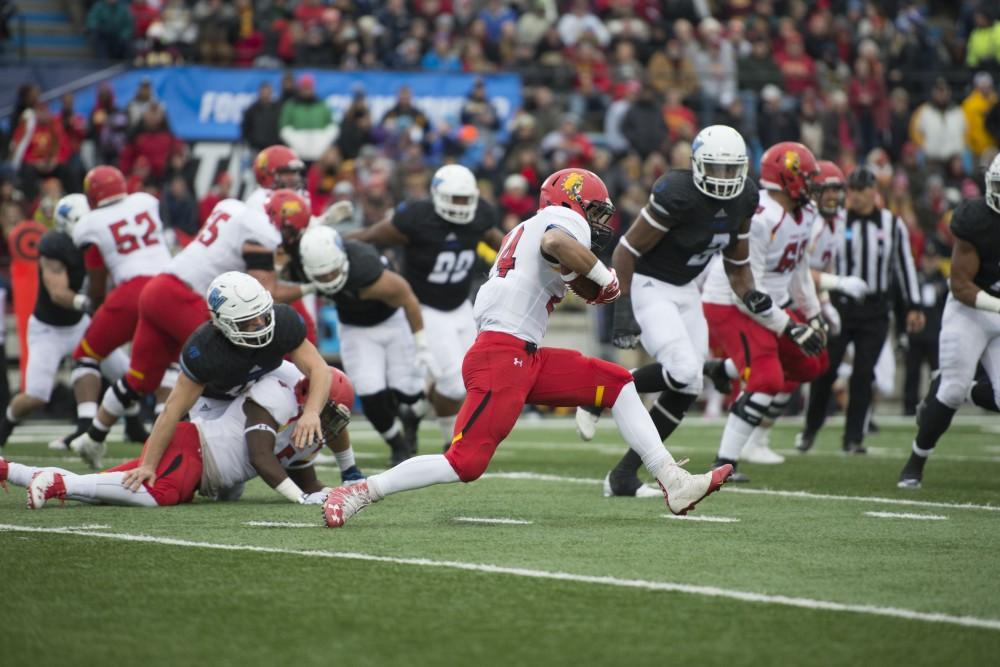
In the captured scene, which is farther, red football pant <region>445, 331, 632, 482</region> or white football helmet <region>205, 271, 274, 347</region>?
white football helmet <region>205, 271, 274, 347</region>

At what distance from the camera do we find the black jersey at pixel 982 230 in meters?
7.71

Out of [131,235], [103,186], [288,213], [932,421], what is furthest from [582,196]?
[103,186]

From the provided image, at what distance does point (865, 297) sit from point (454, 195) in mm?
3154

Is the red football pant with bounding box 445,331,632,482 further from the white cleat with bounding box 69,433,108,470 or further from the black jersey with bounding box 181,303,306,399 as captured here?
the white cleat with bounding box 69,433,108,470

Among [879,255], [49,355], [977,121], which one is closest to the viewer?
[49,355]

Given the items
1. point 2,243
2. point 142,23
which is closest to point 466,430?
point 2,243

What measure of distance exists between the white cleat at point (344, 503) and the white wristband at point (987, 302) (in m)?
3.37

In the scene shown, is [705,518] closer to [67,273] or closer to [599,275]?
[599,275]

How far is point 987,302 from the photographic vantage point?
763cm

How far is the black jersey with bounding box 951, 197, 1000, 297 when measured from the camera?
771cm

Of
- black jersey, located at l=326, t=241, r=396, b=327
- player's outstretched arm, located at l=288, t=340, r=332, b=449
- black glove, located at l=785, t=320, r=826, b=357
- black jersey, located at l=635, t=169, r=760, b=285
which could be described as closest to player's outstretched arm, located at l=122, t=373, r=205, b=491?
player's outstretched arm, located at l=288, t=340, r=332, b=449

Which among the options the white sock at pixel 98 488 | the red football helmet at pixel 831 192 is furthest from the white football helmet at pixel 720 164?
the white sock at pixel 98 488

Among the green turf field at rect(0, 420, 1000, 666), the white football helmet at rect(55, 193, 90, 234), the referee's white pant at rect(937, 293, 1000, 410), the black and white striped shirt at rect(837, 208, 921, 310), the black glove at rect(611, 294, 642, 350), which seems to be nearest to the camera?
the green turf field at rect(0, 420, 1000, 666)

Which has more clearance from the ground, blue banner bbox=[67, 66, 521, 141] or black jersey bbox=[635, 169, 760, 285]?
blue banner bbox=[67, 66, 521, 141]
